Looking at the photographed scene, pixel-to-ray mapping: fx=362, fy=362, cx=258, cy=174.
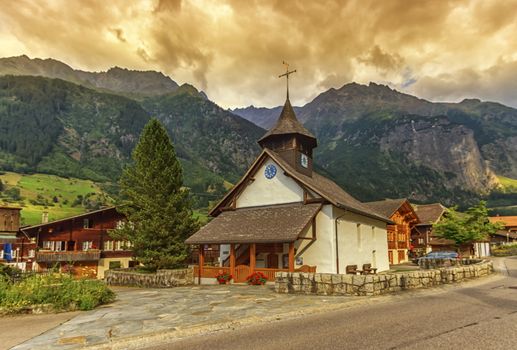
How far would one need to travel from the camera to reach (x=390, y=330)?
10.1m

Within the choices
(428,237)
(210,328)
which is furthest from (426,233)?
(210,328)

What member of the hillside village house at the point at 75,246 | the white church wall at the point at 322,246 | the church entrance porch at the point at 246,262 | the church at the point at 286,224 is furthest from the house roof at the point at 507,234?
the hillside village house at the point at 75,246

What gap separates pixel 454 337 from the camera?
9.24 meters

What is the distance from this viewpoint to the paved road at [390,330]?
884cm

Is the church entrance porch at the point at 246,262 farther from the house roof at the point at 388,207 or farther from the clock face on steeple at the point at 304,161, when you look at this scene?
the house roof at the point at 388,207

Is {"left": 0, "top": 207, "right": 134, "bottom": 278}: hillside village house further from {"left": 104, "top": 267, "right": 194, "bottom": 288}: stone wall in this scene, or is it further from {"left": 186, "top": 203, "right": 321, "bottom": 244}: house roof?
{"left": 186, "top": 203, "right": 321, "bottom": 244}: house roof

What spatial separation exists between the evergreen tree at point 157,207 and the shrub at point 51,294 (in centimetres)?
1413

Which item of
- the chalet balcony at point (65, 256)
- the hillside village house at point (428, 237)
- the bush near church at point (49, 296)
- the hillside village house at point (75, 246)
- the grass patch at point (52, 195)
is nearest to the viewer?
the bush near church at point (49, 296)

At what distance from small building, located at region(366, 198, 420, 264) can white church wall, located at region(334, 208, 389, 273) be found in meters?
13.7

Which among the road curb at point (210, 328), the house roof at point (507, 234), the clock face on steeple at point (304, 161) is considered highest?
the clock face on steeple at point (304, 161)

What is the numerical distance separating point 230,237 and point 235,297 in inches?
276

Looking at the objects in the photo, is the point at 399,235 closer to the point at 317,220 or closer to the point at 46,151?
the point at 317,220

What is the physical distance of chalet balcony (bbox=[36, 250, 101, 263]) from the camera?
44094mm

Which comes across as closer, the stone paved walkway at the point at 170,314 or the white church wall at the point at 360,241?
the stone paved walkway at the point at 170,314
